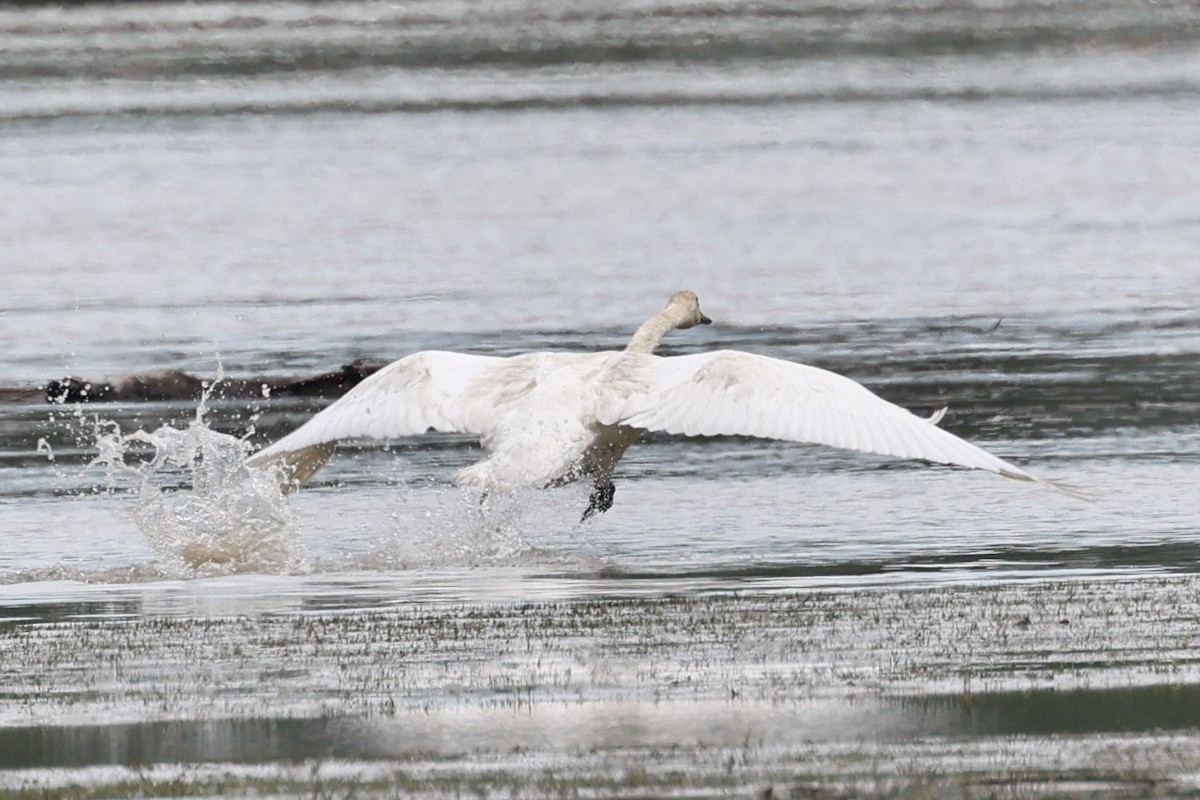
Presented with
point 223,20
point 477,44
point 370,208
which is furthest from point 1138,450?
point 223,20

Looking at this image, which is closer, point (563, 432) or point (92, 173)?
point (563, 432)

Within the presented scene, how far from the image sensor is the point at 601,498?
13172mm

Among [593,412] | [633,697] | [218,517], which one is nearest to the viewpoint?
[633,697]

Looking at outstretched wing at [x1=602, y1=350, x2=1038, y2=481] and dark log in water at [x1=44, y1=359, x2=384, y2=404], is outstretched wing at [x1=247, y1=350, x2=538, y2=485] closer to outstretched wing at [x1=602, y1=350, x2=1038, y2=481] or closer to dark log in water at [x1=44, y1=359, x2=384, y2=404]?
outstretched wing at [x1=602, y1=350, x2=1038, y2=481]

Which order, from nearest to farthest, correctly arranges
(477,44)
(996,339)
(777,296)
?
(996,339), (777,296), (477,44)

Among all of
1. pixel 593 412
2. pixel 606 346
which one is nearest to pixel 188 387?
pixel 606 346

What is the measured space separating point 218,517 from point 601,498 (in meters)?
1.89

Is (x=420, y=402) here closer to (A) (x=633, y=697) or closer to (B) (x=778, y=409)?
(B) (x=778, y=409)

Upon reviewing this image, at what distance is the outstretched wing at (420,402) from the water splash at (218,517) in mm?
246

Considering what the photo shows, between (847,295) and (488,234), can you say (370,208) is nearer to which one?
(488,234)

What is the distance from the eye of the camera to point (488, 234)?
23.7m

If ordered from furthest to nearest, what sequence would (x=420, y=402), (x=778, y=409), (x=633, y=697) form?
(x=420, y=402) < (x=778, y=409) < (x=633, y=697)

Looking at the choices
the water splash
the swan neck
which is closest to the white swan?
the water splash

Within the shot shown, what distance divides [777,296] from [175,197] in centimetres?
808
